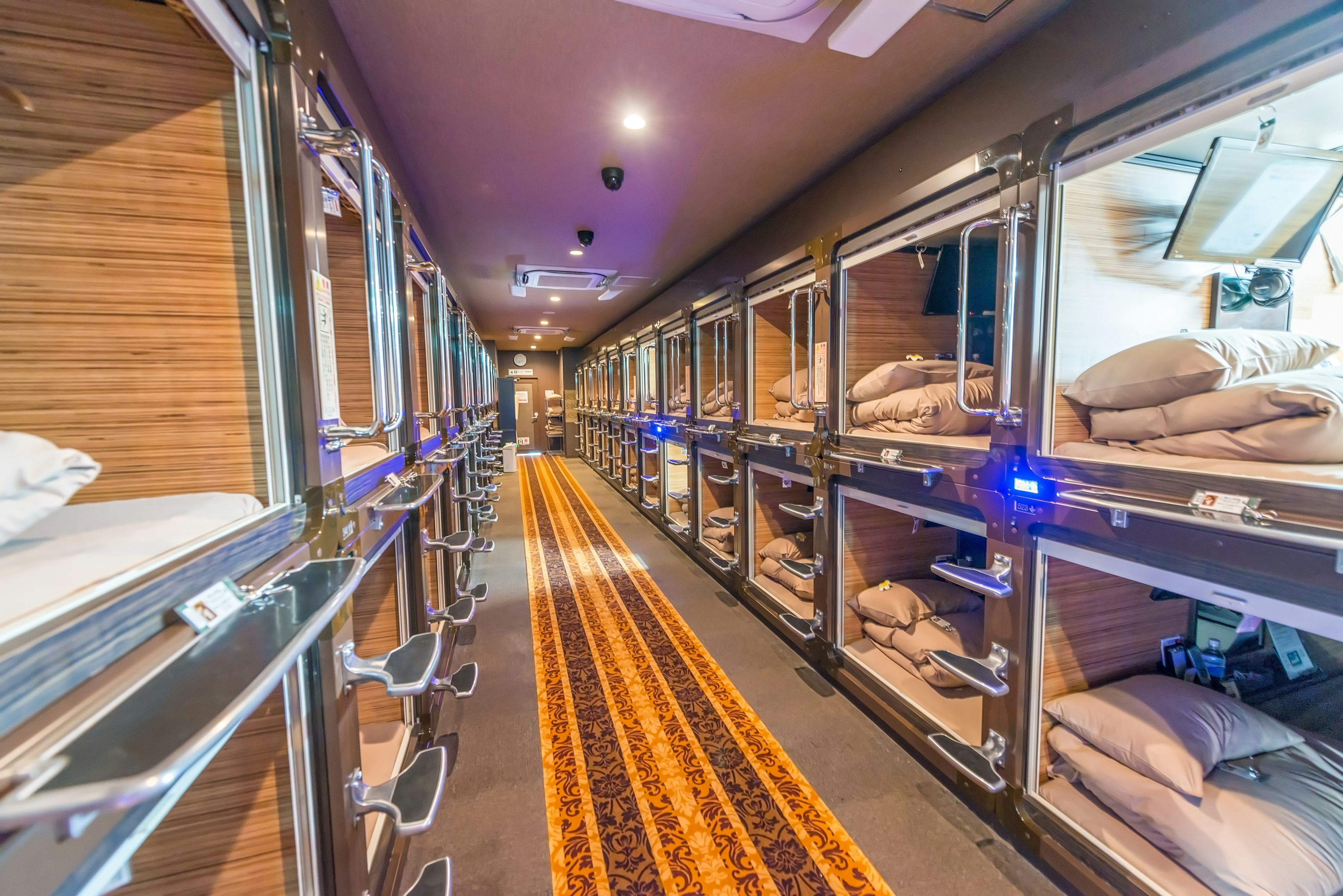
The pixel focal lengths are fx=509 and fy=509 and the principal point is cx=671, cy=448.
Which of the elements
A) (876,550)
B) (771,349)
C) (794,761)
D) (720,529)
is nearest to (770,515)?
(720,529)

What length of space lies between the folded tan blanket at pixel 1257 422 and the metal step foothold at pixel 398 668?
76.3 inches

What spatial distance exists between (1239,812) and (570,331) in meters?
9.38

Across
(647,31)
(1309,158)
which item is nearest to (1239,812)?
(1309,158)

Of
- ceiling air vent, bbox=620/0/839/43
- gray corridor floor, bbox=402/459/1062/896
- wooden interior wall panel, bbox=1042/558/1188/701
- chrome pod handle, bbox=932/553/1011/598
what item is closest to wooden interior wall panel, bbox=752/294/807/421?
gray corridor floor, bbox=402/459/1062/896

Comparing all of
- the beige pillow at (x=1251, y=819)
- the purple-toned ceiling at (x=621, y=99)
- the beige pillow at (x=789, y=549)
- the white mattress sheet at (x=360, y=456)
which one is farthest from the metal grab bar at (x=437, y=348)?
the beige pillow at (x=1251, y=819)

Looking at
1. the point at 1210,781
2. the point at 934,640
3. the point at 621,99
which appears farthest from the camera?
the point at 934,640

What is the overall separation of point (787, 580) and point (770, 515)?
520 millimetres

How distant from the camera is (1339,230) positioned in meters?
1.78

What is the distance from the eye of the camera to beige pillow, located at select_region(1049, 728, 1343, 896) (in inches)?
47.4

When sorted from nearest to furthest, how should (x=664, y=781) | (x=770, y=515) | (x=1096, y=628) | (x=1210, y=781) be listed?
(x=1210, y=781) < (x=1096, y=628) < (x=664, y=781) < (x=770, y=515)

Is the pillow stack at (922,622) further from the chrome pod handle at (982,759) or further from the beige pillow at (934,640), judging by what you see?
the chrome pod handle at (982,759)

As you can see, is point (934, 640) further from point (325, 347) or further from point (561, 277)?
point (561, 277)

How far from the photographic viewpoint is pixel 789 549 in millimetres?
3459

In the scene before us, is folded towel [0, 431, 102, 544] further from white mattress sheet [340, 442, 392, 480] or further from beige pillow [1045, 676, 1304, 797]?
beige pillow [1045, 676, 1304, 797]
